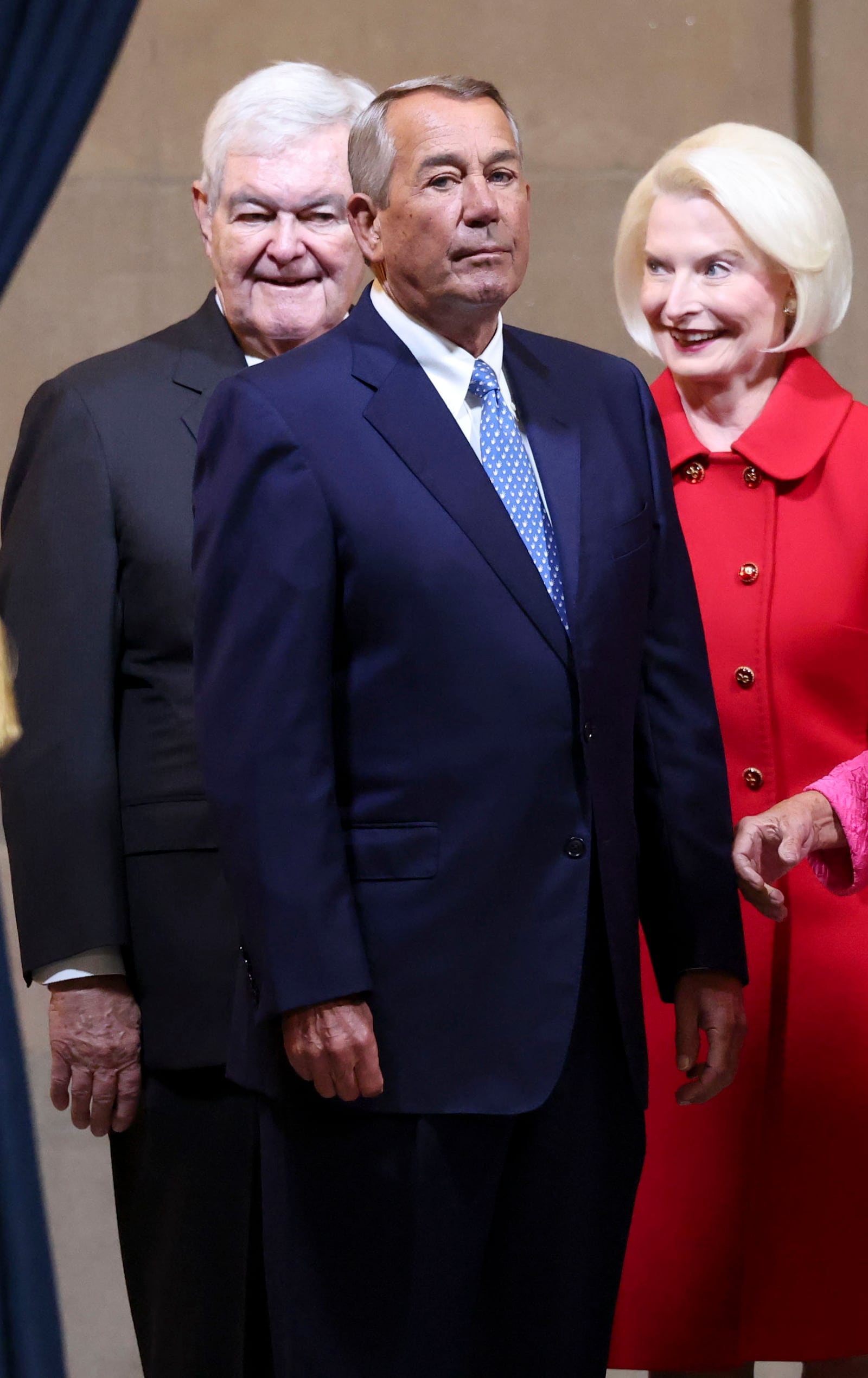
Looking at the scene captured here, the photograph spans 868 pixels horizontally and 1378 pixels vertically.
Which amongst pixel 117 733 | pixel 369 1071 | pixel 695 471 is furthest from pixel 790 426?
pixel 369 1071

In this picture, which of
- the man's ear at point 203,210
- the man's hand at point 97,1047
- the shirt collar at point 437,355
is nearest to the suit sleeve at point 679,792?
the shirt collar at point 437,355

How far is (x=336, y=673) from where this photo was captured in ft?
5.57

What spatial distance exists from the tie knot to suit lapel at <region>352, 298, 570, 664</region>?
60 millimetres

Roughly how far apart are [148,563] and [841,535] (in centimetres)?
86

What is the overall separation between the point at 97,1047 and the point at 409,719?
649 mm

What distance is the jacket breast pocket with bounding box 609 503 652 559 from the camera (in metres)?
1.79

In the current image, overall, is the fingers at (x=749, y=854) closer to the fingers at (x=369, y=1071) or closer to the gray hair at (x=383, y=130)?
the fingers at (x=369, y=1071)

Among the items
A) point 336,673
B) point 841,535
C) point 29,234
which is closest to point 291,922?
point 336,673

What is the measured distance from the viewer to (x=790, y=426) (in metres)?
2.27

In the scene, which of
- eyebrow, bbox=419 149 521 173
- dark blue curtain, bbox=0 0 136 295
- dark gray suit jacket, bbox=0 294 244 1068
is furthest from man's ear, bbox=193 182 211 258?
eyebrow, bbox=419 149 521 173

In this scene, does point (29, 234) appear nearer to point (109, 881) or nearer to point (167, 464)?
point (167, 464)

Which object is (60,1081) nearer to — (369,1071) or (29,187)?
(369,1071)

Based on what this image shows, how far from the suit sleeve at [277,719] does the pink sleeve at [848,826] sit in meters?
0.62

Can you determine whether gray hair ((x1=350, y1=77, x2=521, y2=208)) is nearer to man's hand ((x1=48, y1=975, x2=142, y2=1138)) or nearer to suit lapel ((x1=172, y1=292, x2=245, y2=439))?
suit lapel ((x1=172, y1=292, x2=245, y2=439))
